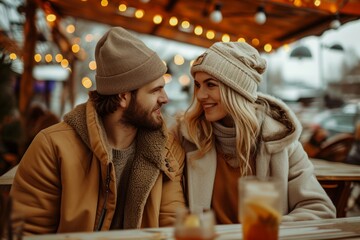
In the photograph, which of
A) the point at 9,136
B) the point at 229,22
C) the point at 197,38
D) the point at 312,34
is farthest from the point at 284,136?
the point at 197,38

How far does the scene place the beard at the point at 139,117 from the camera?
7.61ft

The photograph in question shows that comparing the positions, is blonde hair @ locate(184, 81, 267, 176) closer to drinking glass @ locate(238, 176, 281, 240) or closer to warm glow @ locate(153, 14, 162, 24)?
drinking glass @ locate(238, 176, 281, 240)

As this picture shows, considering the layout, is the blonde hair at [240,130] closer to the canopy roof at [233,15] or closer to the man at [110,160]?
the man at [110,160]

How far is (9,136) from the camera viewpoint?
3465mm

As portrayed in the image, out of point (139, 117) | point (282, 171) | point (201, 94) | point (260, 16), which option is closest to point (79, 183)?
point (139, 117)

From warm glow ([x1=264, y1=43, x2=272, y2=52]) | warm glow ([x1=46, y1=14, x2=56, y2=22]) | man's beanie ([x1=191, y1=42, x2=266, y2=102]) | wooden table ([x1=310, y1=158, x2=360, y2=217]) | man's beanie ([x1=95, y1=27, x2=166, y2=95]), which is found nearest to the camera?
man's beanie ([x1=95, y1=27, x2=166, y2=95])

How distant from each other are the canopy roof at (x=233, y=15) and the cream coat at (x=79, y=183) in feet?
13.4

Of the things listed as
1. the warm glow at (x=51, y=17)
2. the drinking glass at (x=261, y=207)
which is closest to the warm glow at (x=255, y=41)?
the warm glow at (x=51, y=17)

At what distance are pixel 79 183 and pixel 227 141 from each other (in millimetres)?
935

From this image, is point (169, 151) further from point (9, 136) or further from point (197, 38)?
point (197, 38)

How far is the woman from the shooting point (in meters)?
2.33

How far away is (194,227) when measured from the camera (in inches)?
42.4

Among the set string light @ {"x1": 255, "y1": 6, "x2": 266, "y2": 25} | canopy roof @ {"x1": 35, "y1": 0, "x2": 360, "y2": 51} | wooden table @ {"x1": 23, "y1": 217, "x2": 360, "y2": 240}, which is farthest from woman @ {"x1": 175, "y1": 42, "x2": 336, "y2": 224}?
canopy roof @ {"x1": 35, "y1": 0, "x2": 360, "y2": 51}

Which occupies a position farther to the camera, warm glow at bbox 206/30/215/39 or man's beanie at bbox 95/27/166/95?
warm glow at bbox 206/30/215/39
